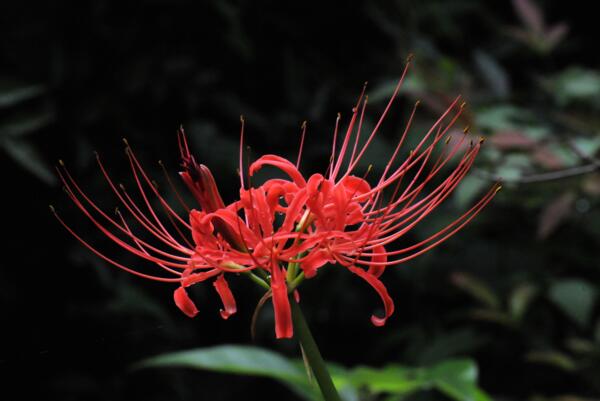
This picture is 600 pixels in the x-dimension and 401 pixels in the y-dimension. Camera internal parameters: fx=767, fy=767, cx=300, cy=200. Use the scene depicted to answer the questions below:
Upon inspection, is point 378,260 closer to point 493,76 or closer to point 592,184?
point 592,184

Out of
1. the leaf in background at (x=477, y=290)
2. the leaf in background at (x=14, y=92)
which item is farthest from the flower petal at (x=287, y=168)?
the leaf in background at (x=477, y=290)

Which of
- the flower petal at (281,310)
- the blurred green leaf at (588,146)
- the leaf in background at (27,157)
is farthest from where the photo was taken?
the leaf in background at (27,157)

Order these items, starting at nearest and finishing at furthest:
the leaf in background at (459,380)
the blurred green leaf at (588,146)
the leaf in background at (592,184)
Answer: the leaf in background at (459,380)
the blurred green leaf at (588,146)
the leaf in background at (592,184)

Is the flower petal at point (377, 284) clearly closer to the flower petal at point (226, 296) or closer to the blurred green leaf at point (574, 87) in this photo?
the flower petal at point (226, 296)

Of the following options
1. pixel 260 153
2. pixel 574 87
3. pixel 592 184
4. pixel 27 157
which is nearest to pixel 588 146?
pixel 592 184

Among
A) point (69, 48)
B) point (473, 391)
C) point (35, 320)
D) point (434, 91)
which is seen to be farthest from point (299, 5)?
point (473, 391)

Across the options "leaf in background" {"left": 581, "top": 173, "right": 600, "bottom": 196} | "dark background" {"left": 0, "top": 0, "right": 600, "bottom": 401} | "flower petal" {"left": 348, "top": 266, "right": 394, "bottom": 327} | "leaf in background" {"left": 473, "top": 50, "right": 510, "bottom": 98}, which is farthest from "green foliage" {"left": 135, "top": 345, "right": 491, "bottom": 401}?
"leaf in background" {"left": 473, "top": 50, "right": 510, "bottom": 98}

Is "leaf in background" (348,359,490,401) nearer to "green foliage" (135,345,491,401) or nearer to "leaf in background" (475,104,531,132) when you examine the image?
"green foliage" (135,345,491,401)
